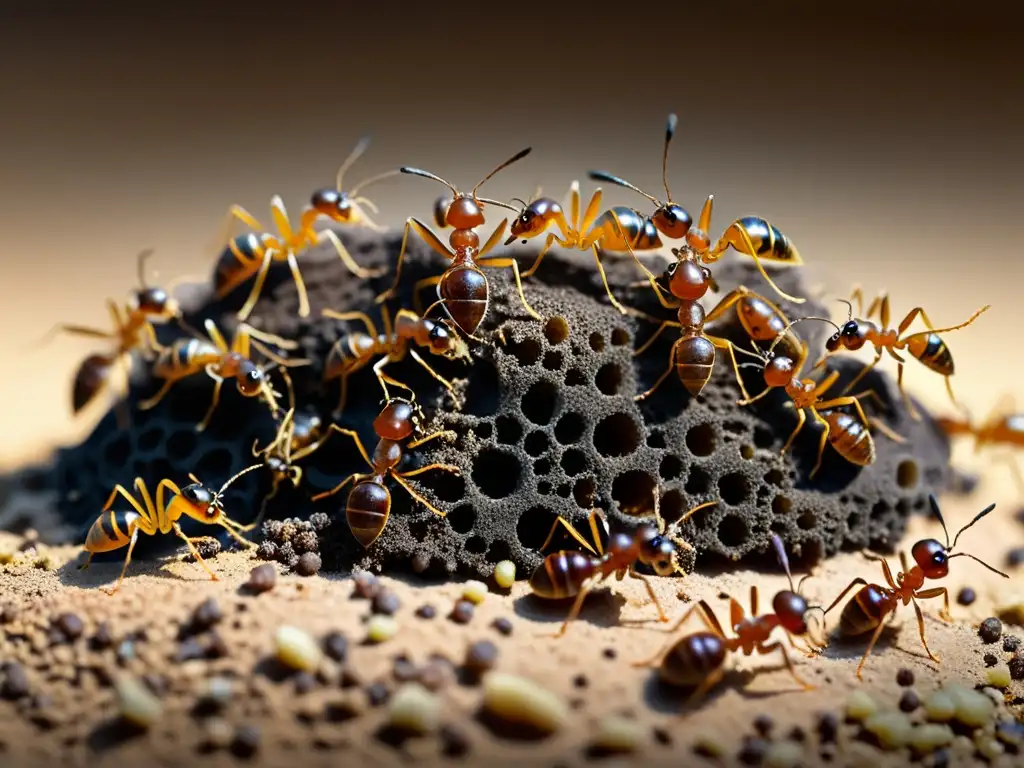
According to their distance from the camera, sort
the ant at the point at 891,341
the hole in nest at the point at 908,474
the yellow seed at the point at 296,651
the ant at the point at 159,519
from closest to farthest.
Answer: the yellow seed at the point at 296,651 → the ant at the point at 159,519 → the ant at the point at 891,341 → the hole in nest at the point at 908,474

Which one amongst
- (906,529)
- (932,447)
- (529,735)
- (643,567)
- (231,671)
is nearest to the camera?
(529,735)

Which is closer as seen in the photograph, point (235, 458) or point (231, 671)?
point (231, 671)

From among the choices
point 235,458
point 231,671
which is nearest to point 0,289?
point 235,458

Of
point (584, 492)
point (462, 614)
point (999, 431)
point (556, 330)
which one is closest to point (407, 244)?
point (556, 330)

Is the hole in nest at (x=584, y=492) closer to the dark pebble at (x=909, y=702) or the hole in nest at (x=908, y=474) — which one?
the dark pebble at (x=909, y=702)

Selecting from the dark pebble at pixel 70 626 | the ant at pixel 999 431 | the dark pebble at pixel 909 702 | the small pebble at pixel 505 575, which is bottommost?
the dark pebble at pixel 70 626

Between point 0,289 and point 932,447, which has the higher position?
point 0,289

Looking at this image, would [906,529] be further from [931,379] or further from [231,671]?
[231,671]

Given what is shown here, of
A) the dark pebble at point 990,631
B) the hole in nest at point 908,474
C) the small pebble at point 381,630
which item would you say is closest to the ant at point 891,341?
the hole in nest at point 908,474
